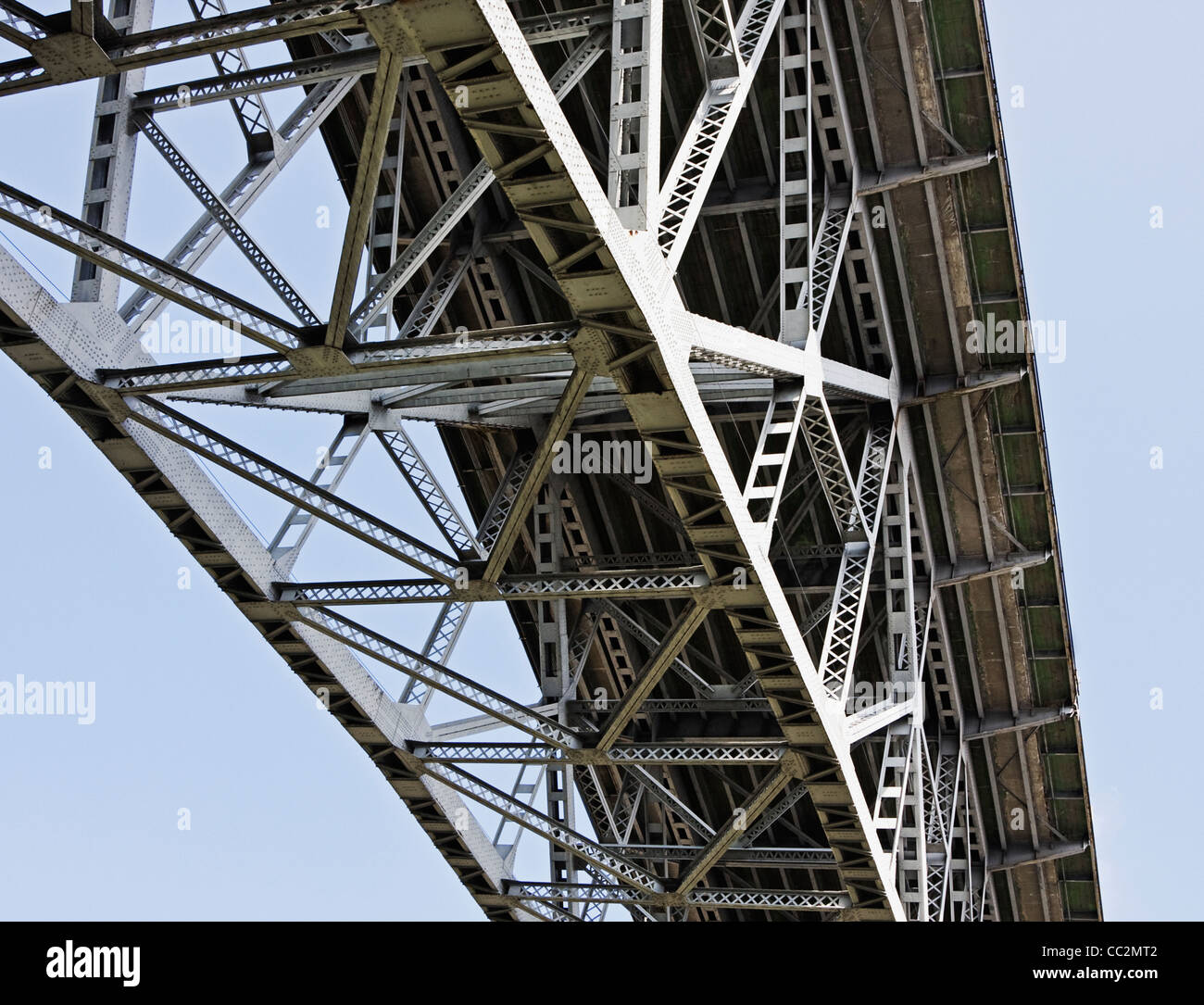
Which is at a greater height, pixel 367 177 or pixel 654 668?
pixel 367 177

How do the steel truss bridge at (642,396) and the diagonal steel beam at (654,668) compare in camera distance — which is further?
the diagonal steel beam at (654,668)

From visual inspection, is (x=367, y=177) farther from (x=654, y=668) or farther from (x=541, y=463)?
(x=654, y=668)

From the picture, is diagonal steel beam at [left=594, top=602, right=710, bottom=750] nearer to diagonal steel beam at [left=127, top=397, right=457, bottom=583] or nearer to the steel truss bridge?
the steel truss bridge

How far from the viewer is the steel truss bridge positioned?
13734mm

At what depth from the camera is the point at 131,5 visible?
14305mm

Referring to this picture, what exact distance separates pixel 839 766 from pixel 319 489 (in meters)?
7.77

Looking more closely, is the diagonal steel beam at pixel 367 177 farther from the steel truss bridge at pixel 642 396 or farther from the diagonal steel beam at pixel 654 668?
the diagonal steel beam at pixel 654 668

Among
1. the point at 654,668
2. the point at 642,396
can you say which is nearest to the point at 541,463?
the point at 642,396

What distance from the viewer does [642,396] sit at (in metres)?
14.7

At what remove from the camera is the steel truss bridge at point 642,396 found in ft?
45.1

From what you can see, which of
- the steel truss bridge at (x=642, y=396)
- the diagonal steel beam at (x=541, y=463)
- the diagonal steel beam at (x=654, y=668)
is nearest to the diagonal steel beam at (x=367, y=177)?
the steel truss bridge at (x=642, y=396)

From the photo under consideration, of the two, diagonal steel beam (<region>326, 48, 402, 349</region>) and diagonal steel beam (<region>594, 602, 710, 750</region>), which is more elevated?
diagonal steel beam (<region>326, 48, 402, 349</region>)

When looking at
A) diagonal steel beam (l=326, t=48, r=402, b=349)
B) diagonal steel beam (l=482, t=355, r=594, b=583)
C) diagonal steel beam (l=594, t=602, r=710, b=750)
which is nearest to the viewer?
diagonal steel beam (l=326, t=48, r=402, b=349)

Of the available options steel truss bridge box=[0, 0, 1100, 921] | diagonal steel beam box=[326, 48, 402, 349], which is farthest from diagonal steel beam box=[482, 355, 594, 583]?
diagonal steel beam box=[326, 48, 402, 349]
